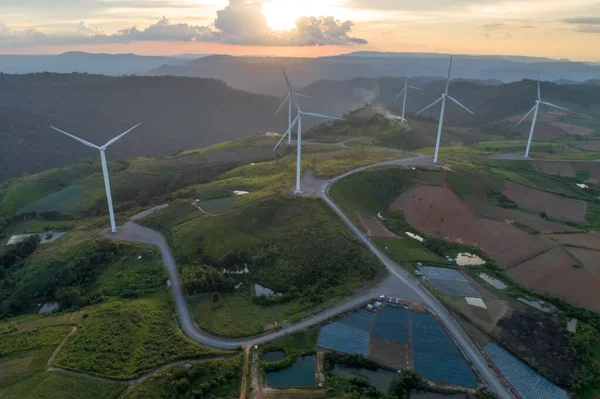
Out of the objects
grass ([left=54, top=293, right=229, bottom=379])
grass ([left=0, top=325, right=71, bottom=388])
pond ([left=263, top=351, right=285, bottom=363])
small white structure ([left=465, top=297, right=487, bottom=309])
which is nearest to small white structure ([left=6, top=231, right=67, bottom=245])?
grass ([left=0, top=325, right=71, bottom=388])

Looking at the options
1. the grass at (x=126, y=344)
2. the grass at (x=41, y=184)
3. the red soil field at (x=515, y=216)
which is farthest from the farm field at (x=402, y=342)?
the grass at (x=41, y=184)

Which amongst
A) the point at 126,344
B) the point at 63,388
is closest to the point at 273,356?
the point at 126,344

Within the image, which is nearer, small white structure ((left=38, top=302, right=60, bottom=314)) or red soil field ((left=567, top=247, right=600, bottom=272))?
small white structure ((left=38, top=302, right=60, bottom=314))

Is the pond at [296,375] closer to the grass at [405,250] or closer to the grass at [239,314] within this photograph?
the grass at [239,314]

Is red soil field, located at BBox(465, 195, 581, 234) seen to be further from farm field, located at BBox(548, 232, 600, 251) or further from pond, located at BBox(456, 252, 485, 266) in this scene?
pond, located at BBox(456, 252, 485, 266)

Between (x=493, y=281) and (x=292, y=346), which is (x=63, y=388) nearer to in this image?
(x=292, y=346)

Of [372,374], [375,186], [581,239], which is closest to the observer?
[372,374]

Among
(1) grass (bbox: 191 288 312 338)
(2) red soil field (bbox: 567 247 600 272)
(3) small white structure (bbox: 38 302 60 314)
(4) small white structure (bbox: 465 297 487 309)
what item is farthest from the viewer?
(2) red soil field (bbox: 567 247 600 272)

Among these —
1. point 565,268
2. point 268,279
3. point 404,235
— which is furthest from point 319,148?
point 565,268
